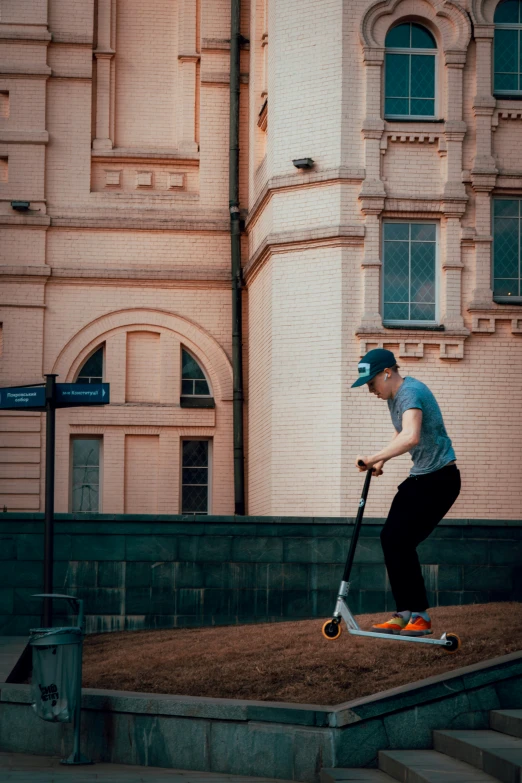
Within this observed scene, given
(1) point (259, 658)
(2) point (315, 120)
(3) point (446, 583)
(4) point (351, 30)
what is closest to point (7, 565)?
(3) point (446, 583)

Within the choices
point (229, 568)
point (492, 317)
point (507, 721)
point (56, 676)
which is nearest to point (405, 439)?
point (507, 721)

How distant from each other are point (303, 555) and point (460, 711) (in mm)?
7142

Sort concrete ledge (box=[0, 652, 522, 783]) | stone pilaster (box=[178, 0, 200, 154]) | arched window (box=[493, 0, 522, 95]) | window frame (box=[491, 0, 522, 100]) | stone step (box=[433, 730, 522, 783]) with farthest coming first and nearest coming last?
stone pilaster (box=[178, 0, 200, 154]) < arched window (box=[493, 0, 522, 95]) < window frame (box=[491, 0, 522, 100]) < concrete ledge (box=[0, 652, 522, 783]) < stone step (box=[433, 730, 522, 783])

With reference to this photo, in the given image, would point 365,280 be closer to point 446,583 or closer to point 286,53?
point 286,53

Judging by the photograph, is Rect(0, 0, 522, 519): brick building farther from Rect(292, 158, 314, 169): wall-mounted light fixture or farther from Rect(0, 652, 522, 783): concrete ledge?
Rect(0, 652, 522, 783): concrete ledge

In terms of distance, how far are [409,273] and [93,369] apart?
6.40 meters

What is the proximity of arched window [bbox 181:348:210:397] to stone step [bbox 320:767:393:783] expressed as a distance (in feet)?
48.7

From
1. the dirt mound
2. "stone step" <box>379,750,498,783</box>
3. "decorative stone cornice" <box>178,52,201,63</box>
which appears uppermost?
"decorative stone cornice" <box>178,52,201,63</box>

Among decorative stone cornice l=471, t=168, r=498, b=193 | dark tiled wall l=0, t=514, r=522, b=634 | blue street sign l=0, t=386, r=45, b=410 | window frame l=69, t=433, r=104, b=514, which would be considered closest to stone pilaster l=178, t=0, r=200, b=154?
window frame l=69, t=433, r=104, b=514

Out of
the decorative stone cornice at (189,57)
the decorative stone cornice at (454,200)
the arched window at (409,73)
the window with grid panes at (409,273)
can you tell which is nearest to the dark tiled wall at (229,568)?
the window with grid panes at (409,273)

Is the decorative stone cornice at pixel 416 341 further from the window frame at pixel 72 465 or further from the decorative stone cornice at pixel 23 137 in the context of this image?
the decorative stone cornice at pixel 23 137

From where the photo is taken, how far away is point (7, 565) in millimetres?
16000

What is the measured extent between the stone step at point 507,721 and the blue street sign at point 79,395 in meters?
5.60

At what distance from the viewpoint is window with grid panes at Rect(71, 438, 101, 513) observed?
22484 millimetres
